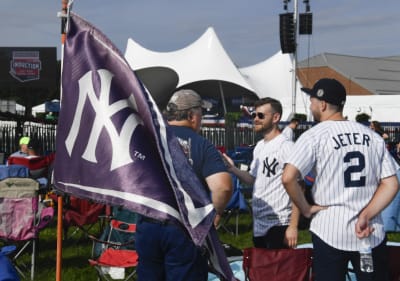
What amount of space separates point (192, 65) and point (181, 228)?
125 ft

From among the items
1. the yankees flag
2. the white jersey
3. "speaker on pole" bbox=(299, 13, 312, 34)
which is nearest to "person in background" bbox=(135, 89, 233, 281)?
the yankees flag

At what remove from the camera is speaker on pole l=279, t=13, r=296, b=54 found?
2338 centimetres

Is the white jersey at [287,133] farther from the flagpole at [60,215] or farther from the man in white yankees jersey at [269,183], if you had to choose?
the flagpole at [60,215]

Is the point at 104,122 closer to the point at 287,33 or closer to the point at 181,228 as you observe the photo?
the point at 181,228

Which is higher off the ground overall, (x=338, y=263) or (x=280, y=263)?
(x=338, y=263)

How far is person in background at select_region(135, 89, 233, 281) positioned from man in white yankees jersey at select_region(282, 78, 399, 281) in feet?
1.60

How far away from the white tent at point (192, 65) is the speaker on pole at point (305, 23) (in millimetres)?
12685

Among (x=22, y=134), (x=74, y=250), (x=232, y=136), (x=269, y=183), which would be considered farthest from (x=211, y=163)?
(x=232, y=136)

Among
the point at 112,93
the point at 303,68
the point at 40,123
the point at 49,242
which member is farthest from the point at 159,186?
the point at 303,68

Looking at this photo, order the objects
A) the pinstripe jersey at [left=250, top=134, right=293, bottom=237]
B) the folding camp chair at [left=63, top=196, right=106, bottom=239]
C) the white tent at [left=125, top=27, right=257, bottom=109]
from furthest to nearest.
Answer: the white tent at [left=125, top=27, right=257, bottom=109] → the folding camp chair at [left=63, top=196, right=106, bottom=239] → the pinstripe jersey at [left=250, top=134, right=293, bottom=237]

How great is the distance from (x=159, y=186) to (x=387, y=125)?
954 inches

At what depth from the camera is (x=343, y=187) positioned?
10.8 ft

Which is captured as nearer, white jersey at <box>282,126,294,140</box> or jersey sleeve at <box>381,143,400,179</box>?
jersey sleeve at <box>381,143,400,179</box>

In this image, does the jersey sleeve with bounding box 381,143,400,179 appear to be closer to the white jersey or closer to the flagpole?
the white jersey
